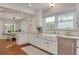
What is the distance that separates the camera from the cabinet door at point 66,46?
3100 millimetres

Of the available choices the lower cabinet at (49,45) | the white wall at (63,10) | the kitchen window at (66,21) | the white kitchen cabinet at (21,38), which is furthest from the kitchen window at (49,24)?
the white kitchen cabinet at (21,38)

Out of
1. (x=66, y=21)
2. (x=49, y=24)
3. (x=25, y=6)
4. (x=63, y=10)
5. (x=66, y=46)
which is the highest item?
(x=25, y=6)

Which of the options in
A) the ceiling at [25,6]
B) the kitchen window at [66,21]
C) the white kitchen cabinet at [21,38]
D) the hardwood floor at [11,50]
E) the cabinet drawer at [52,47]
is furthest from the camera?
the white kitchen cabinet at [21,38]

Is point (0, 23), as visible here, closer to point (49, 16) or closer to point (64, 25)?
point (49, 16)

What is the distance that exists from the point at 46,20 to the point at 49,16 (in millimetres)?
376

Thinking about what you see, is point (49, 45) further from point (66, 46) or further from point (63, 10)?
point (63, 10)

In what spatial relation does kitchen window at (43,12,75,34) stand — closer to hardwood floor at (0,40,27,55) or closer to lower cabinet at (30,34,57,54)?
lower cabinet at (30,34,57,54)

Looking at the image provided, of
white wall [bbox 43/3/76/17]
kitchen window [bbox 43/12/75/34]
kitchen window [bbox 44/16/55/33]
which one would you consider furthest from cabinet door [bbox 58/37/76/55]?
kitchen window [bbox 44/16/55/33]

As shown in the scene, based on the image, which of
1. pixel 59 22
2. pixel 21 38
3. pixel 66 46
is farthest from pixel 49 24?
pixel 66 46

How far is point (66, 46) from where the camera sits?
11.1 ft

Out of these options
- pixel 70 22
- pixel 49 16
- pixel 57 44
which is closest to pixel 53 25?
pixel 49 16

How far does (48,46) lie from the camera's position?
4316 millimetres

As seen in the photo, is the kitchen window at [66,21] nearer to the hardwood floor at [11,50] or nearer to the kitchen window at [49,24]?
the kitchen window at [49,24]

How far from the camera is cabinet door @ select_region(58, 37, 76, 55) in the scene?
3.10 meters
